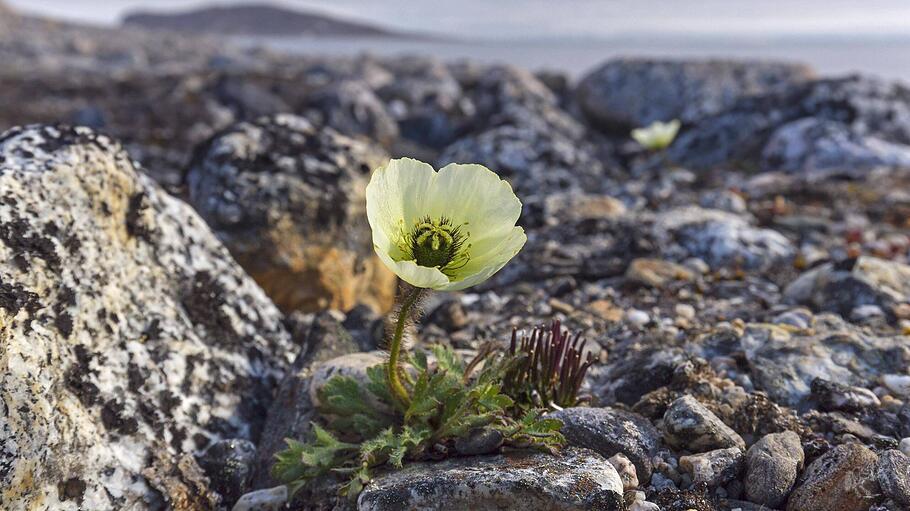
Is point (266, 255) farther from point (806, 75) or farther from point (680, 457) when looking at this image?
point (806, 75)

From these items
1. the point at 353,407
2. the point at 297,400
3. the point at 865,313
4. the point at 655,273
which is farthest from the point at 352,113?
the point at 353,407

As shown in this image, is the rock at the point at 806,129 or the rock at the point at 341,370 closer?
the rock at the point at 341,370

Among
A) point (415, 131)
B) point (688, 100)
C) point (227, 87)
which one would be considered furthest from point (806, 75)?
point (227, 87)

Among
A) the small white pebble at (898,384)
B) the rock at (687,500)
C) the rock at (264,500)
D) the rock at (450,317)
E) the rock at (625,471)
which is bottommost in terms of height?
the rock at (264,500)

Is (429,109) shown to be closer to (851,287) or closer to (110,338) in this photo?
(851,287)

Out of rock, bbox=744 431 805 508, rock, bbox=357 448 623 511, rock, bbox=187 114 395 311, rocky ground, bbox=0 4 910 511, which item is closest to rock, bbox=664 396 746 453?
rocky ground, bbox=0 4 910 511

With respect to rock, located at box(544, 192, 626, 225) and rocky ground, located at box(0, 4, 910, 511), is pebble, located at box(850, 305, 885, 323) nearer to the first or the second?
rocky ground, located at box(0, 4, 910, 511)

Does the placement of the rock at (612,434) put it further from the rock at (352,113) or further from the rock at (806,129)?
the rock at (352,113)

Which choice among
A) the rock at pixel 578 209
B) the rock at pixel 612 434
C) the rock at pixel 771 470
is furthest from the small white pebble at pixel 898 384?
the rock at pixel 578 209

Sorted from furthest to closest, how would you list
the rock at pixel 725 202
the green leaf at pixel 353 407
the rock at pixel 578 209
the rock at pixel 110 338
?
1. the rock at pixel 725 202
2. the rock at pixel 578 209
3. the green leaf at pixel 353 407
4. the rock at pixel 110 338
